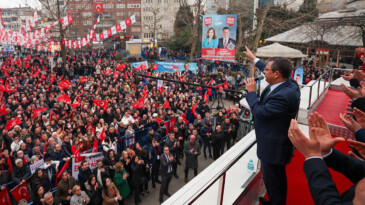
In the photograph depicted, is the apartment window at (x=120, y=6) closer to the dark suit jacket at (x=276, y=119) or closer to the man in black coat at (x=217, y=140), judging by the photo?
the man in black coat at (x=217, y=140)

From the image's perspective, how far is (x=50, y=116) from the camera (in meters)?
11.2

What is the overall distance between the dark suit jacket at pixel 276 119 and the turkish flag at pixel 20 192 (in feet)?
21.8

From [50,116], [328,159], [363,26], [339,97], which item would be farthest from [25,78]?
[363,26]

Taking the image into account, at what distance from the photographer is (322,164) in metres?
1.49

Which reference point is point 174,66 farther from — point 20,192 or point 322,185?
point 322,185

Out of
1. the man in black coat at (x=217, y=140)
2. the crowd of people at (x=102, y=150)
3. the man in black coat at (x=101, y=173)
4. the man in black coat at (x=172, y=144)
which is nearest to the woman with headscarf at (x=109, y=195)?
the crowd of people at (x=102, y=150)

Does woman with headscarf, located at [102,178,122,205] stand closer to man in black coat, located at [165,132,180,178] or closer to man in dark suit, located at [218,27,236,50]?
man in black coat, located at [165,132,180,178]

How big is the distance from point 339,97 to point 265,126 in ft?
25.3

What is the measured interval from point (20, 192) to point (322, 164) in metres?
7.44

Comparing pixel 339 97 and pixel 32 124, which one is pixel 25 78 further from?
pixel 339 97

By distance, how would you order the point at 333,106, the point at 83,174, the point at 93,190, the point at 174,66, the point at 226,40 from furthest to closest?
the point at 174,66
the point at 226,40
the point at 333,106
the point at 83,174
the point at 93,190

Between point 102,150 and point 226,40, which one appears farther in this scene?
point 226,40

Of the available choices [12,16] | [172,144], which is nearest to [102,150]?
[172,144]

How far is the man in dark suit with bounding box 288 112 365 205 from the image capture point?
1.37 m
